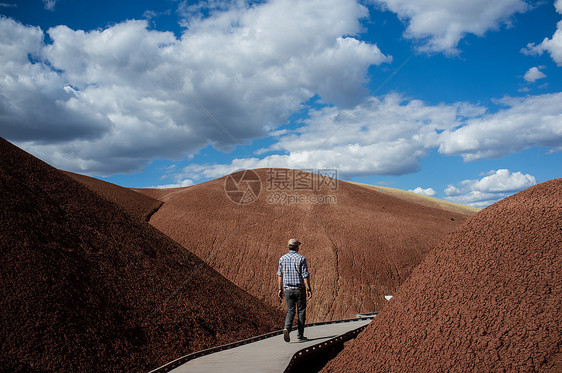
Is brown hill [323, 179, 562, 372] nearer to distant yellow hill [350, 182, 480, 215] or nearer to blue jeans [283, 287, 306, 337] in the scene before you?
blue jeans [283, 287, 306, 337]

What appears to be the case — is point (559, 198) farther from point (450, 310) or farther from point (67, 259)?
point (67, 259)

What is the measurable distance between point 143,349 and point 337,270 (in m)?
15.2

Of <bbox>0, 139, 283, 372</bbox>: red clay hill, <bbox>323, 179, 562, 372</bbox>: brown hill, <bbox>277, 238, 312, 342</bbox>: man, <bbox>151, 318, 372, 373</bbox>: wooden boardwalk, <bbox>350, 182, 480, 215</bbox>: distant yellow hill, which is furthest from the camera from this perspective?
<bbox>350, 182, 480, 215</bbox>: distant yellow hill

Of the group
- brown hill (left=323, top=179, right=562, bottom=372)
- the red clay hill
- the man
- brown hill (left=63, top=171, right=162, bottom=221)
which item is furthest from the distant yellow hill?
the man

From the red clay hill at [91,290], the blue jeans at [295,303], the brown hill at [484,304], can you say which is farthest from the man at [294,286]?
the red clay hill at [91,290]

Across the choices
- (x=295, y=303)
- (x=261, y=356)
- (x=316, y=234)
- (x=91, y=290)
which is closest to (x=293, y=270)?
(x=295, y=303)

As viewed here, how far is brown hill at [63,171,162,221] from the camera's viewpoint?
95.4 feet

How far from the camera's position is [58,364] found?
680 centimetres

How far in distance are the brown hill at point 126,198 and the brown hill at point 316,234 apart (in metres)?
1.09

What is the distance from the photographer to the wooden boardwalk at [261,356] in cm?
597

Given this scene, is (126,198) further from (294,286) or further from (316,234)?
(294,286)

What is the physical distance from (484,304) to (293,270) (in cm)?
356

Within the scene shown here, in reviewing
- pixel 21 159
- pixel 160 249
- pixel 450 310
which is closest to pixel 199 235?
pixel 160 249

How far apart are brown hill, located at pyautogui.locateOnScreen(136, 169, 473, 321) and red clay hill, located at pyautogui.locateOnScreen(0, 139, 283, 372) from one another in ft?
25.5
